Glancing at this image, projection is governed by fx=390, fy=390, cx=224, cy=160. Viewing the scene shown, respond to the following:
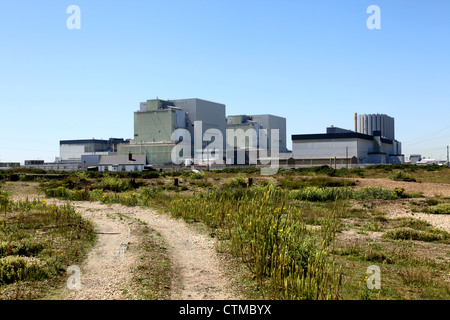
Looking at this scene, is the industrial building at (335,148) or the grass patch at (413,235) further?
the industrial building at (335,148)

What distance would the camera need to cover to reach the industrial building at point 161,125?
335 feet

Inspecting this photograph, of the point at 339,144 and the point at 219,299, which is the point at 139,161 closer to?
the point at 339,144

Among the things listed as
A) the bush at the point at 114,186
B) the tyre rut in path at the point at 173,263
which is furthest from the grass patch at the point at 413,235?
the bush at the point at 114,186

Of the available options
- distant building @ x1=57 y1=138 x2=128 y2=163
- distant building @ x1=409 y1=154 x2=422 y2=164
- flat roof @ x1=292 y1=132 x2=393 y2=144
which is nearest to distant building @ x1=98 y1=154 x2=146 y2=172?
flat roof @ x1=292 y1=132 x2=393 y2=144

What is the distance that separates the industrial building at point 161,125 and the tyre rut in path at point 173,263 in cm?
8752

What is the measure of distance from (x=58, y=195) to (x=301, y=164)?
2958 inches

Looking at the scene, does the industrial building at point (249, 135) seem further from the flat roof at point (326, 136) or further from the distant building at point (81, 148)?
the distant building at point (81, 148)

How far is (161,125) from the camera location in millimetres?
103438

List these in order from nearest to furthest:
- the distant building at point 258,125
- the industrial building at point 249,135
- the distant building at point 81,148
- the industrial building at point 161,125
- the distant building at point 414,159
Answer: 1. the industrial building at point 161,125
2. the industrial building at point 249,135
3. the distant building at point 81,148
4. the distant building at point 258,125
5. the distant building at point 414,159

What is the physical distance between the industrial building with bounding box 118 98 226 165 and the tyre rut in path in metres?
87.5

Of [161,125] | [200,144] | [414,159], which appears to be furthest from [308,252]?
[414,159]

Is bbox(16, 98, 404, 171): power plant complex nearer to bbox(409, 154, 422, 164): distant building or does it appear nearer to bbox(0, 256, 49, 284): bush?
bbox(409, 154, 422, 164): distant building

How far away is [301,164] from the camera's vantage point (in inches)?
3720
